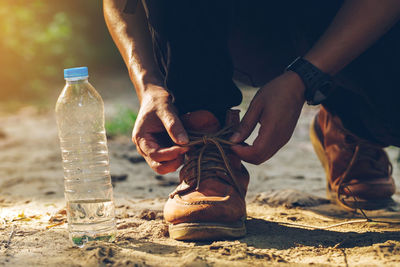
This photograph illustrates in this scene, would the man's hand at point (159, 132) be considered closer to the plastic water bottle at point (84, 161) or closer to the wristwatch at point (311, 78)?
the plastic water bottle at point (84, 161)

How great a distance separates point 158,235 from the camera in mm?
1945

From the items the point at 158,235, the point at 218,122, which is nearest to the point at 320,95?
the point at 218,122

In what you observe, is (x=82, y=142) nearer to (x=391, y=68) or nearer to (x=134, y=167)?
(x=134, y=167)

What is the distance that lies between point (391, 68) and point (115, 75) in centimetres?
775

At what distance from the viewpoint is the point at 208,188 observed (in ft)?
6.30

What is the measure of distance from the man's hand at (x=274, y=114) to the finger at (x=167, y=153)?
224 millimetres

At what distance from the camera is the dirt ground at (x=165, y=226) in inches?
64.4

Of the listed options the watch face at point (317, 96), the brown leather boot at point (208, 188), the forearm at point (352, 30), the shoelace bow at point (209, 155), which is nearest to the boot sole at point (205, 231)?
the brown leather boot at point (208, 188)

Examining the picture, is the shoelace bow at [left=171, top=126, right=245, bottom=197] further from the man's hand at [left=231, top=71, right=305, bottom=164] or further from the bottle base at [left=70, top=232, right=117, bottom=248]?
the bottle base at [left=70, top=232, right=117, bottom=248]

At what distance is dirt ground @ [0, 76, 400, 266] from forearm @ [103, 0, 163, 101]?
0.59 meters

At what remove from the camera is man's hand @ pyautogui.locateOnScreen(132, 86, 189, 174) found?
6.06 ft

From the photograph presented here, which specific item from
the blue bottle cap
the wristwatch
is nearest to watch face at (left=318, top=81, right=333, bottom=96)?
the wristwatch

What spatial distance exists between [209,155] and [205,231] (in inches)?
12.0

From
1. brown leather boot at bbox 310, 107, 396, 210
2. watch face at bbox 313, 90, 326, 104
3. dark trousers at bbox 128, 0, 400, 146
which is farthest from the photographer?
brown leather boot at bbox 310, 107, 396, 210
